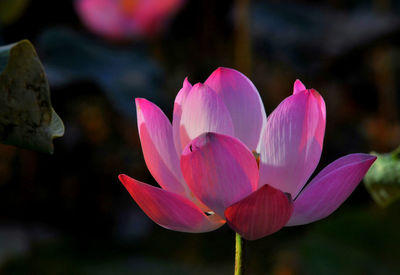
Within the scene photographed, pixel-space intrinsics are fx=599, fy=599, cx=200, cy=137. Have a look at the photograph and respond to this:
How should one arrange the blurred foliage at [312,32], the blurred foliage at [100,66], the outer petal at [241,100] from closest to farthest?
the outer petal at [241,100], the blurred foliage at [100,66], the blurred foliage at [312,32]

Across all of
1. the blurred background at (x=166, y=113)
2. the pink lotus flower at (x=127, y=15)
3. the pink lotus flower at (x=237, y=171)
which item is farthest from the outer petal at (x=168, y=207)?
the pink lotus flower at (x=127, y=15)

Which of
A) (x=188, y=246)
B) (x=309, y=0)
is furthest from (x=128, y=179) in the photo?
(x=309, y=0)

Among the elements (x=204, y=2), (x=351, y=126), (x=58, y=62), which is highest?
(x=204, y=2)

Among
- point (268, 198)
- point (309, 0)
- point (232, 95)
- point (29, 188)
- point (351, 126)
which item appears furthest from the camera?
point (309, 0)

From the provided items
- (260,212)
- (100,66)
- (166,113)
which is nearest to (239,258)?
(260,212)

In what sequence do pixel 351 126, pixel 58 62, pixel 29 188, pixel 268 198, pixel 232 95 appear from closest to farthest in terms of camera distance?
pixel 268 198 → pixel 232 95 → pixel 29 188 → pixel 58 62 → pixel 351 126

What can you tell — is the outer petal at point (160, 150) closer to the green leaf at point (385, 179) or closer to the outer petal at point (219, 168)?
the outer petal at point (219, 168)

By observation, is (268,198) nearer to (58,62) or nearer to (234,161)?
(234,161)
